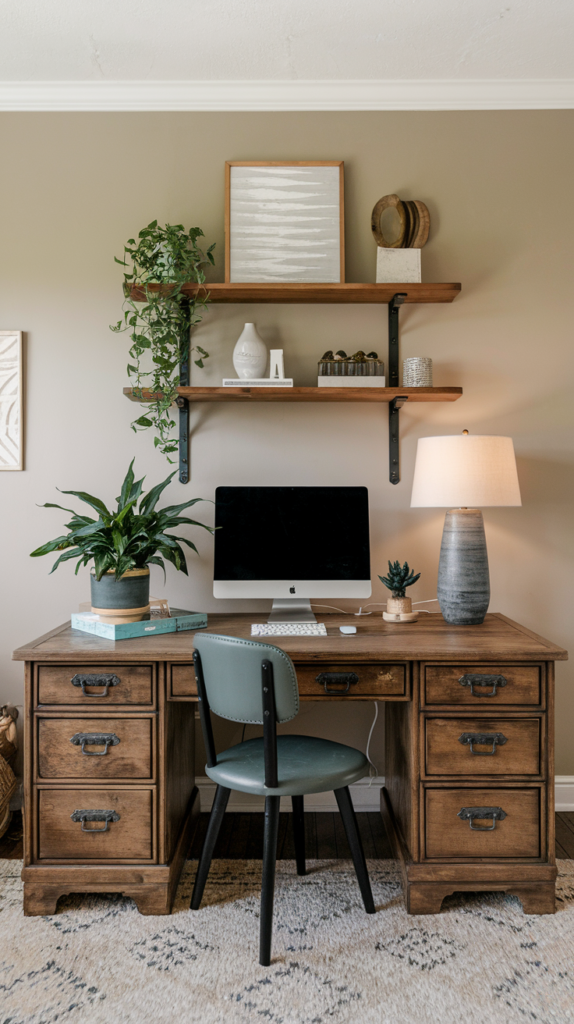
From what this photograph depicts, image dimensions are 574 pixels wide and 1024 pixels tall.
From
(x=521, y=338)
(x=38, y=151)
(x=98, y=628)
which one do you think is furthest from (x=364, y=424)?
(x=38, y=151)

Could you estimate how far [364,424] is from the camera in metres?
2.49

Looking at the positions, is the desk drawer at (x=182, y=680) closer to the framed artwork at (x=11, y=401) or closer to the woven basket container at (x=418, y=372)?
the framed artwork at (x=11, y=401)

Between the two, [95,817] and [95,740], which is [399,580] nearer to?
[95,740]

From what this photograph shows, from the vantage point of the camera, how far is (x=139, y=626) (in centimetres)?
202

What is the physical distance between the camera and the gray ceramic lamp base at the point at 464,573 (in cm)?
213

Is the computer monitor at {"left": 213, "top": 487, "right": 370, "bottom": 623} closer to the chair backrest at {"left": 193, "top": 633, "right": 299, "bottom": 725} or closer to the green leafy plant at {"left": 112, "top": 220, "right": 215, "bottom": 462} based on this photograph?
the green leafy plant at {"left": 112, "top": 220, "right": 215, "bottom": 462}

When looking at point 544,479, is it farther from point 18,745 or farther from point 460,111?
point 18,745

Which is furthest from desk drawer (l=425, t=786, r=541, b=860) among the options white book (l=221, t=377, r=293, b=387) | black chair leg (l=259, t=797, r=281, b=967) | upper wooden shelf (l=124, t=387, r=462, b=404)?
white book (l=221, t=377, r=293, b=387)

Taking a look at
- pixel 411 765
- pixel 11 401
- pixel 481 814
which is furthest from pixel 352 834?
pixel 11 401

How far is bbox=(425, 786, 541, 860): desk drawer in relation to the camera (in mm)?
1833

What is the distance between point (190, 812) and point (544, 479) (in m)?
1.80

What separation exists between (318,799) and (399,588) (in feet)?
3.09

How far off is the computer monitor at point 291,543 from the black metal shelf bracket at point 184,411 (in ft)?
0.87

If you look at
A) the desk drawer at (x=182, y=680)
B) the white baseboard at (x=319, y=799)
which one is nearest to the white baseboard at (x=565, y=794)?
the white baseboard at (x=319, y=799)
